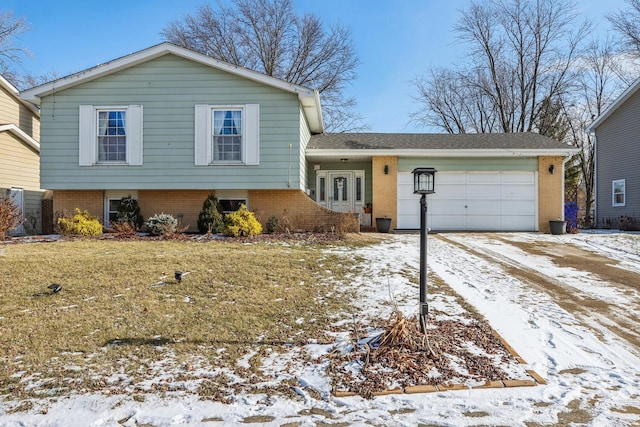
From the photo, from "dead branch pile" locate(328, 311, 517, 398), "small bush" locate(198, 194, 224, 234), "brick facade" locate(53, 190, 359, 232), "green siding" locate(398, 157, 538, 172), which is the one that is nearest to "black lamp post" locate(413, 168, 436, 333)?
"dead branch pile" locate(328, 311, 517, 398)

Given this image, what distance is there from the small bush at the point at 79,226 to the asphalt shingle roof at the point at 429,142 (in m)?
7.55

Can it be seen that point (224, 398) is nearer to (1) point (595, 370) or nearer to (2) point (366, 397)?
(2) point (366, 397)

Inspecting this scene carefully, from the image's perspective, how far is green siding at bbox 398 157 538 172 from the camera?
→ 13789 mm

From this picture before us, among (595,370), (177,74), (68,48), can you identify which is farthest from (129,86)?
(595,370)

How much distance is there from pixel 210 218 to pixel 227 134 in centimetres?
274

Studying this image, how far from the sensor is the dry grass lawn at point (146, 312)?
139 inches

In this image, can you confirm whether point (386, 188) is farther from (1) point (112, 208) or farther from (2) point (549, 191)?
(1) point (112, 208)

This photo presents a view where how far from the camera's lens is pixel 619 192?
1691 centimetres

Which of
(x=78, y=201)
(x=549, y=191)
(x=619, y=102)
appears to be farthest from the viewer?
(x=619, y=102)

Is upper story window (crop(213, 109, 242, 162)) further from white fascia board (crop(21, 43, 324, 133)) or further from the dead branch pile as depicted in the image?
the dead branch pile

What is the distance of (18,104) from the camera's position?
50.1ft

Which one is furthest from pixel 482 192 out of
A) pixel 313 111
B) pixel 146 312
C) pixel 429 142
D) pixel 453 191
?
pixel 146 312

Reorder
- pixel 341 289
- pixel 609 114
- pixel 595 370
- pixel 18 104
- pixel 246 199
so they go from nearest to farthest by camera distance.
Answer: pixel 595 370, pixel 341 289, pixel 246 199, pixel 18 104, pixel 609 114

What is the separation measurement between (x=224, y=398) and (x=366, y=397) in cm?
116
